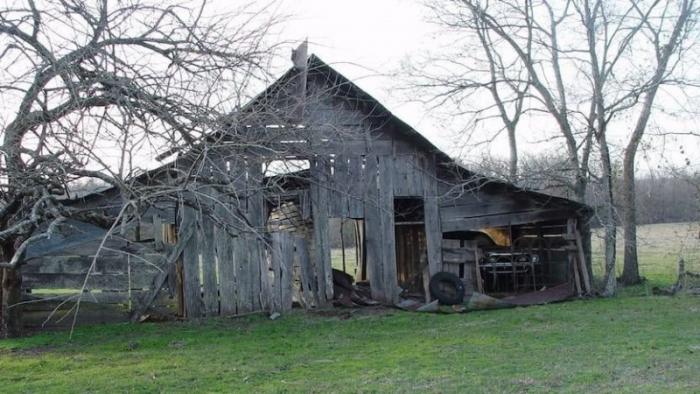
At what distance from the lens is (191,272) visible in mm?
13438

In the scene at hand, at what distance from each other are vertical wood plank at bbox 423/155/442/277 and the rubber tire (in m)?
0.23

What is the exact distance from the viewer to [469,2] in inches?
690

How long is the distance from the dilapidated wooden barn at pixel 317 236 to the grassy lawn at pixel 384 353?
75 cm

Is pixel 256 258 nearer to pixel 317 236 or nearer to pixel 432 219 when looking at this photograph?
pixel 317 236

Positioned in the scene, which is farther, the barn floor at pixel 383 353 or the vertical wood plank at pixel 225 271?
the vertical wood plank at pixel 225 271

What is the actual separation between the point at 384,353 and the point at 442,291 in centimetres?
600

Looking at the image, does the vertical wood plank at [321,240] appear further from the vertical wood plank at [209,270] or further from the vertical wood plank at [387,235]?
the vertical wood plank at [209,270]

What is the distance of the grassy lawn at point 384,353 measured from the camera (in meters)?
7.46

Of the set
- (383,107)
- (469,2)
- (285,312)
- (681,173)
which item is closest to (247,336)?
(285,312)

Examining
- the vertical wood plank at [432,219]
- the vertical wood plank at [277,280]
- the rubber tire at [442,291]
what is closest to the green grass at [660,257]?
the rubber tire at [442,291]

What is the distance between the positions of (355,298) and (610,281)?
6.00 metres

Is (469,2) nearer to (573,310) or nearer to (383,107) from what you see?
(383,107)

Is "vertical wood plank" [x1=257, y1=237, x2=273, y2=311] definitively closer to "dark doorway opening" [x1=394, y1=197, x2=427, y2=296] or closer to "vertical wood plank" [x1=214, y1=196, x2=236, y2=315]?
"vertical wood plank" [x1=214, y1=196, x2=236, y2=315]

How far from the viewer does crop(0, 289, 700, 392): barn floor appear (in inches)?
294
